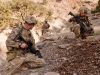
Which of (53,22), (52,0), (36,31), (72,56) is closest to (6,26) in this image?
(36,31)

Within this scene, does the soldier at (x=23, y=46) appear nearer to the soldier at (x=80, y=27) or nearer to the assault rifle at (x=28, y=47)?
the assault rifle at (x=28, y=47)

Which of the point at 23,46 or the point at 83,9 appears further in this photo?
the point at 83,9

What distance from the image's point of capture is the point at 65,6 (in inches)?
959

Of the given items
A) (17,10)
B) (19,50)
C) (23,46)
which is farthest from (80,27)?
(17,10)

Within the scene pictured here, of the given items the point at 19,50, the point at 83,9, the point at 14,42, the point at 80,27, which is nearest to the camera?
the point at 14,42

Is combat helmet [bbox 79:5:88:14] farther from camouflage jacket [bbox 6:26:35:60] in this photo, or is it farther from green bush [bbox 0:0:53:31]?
green bush [bbox 0:0:53:31]

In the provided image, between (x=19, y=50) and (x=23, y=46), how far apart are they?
0.95 ft

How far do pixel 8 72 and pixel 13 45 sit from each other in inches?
22.7

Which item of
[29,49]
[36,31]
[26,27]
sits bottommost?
[36,31]

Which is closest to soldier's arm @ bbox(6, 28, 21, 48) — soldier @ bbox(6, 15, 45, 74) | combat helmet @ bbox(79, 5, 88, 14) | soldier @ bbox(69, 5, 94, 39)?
soldier @ bbox(6, 15, 45, 74)

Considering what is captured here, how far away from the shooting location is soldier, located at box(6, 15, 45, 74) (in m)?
5.12

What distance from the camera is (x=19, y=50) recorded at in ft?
17.7

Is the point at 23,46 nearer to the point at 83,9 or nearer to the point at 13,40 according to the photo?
the point at 13,40

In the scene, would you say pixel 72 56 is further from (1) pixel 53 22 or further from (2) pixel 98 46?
(1) pixel 53 22
